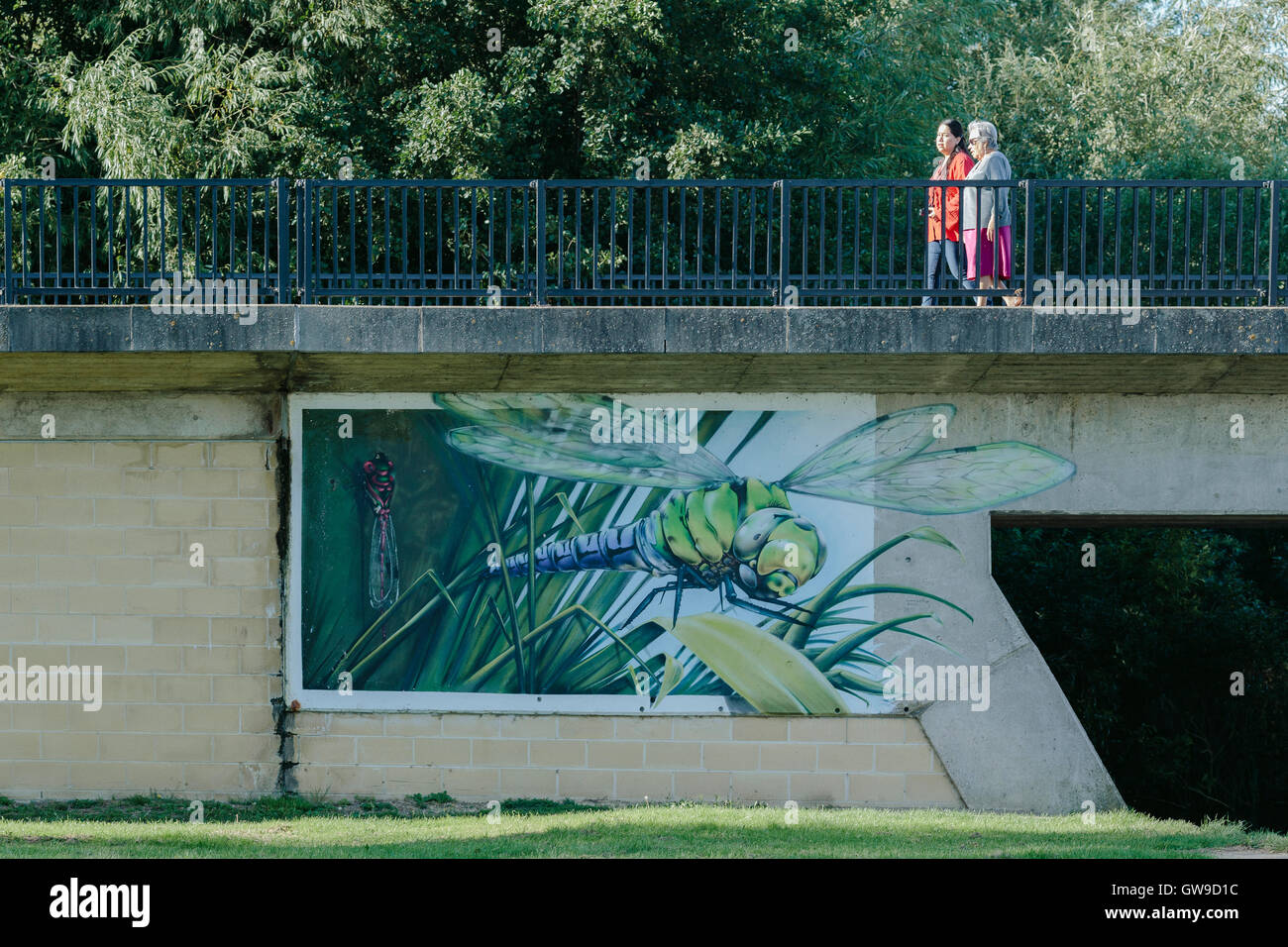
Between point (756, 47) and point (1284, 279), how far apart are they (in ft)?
27.8

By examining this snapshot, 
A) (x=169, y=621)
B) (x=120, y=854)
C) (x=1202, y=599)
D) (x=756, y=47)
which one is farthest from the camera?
(x=1202, y=599)

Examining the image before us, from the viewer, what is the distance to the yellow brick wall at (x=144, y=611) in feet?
32.6

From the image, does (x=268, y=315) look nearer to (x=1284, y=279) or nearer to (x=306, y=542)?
(x=306, y=542)

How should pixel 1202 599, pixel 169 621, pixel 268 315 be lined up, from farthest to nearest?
pixel 1202 599
pixel 169 621
pixel 268 315

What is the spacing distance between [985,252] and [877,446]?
161 cm

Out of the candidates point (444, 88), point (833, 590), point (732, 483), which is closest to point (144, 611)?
point (732, 483)

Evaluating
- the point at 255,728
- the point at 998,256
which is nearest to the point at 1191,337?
the point at 998,256

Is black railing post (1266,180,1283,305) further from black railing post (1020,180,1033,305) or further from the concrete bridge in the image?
black railing post (1020,180,1033,305)

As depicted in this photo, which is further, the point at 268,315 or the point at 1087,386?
the point at 1087,386

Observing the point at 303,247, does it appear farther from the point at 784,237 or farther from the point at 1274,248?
the point at 1274,248

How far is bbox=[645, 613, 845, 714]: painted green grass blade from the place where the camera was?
32.6ft

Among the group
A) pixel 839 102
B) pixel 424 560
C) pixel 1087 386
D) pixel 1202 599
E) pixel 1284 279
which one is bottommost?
pixel 1202 599

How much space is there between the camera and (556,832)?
859 cm

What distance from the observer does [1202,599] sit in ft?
62.2
